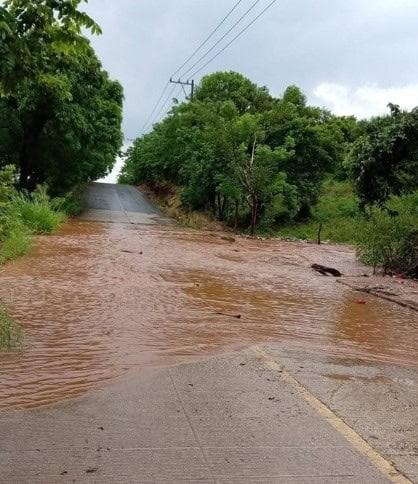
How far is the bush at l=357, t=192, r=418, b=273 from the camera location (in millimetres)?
15312

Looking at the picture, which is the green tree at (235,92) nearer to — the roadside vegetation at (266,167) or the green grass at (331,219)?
the roadside vegetation at (266,167)

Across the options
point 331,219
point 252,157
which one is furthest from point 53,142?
point 331,219

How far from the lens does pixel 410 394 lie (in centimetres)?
522

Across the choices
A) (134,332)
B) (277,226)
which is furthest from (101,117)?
(134,332)

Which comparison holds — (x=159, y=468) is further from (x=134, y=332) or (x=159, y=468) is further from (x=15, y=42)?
(x=134, y=332)

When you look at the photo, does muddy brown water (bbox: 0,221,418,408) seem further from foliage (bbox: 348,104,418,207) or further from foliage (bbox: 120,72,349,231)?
foliage (bbox: 120,72,349,231)

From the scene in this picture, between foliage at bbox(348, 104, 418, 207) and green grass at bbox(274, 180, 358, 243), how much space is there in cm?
1266

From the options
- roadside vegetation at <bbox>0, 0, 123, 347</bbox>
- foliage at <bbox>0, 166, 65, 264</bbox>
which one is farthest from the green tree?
foliage at <bbox>0, 166, 65, 264</bbox>

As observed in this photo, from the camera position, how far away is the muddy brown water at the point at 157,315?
18.8 ft

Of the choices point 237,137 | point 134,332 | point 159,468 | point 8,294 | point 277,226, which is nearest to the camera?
point 159,468

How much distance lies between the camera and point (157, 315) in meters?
8.23

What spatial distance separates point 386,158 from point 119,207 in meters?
25.2

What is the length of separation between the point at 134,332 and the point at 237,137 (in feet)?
71.0

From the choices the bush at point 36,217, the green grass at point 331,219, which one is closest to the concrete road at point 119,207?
the green grass at point 331,219
